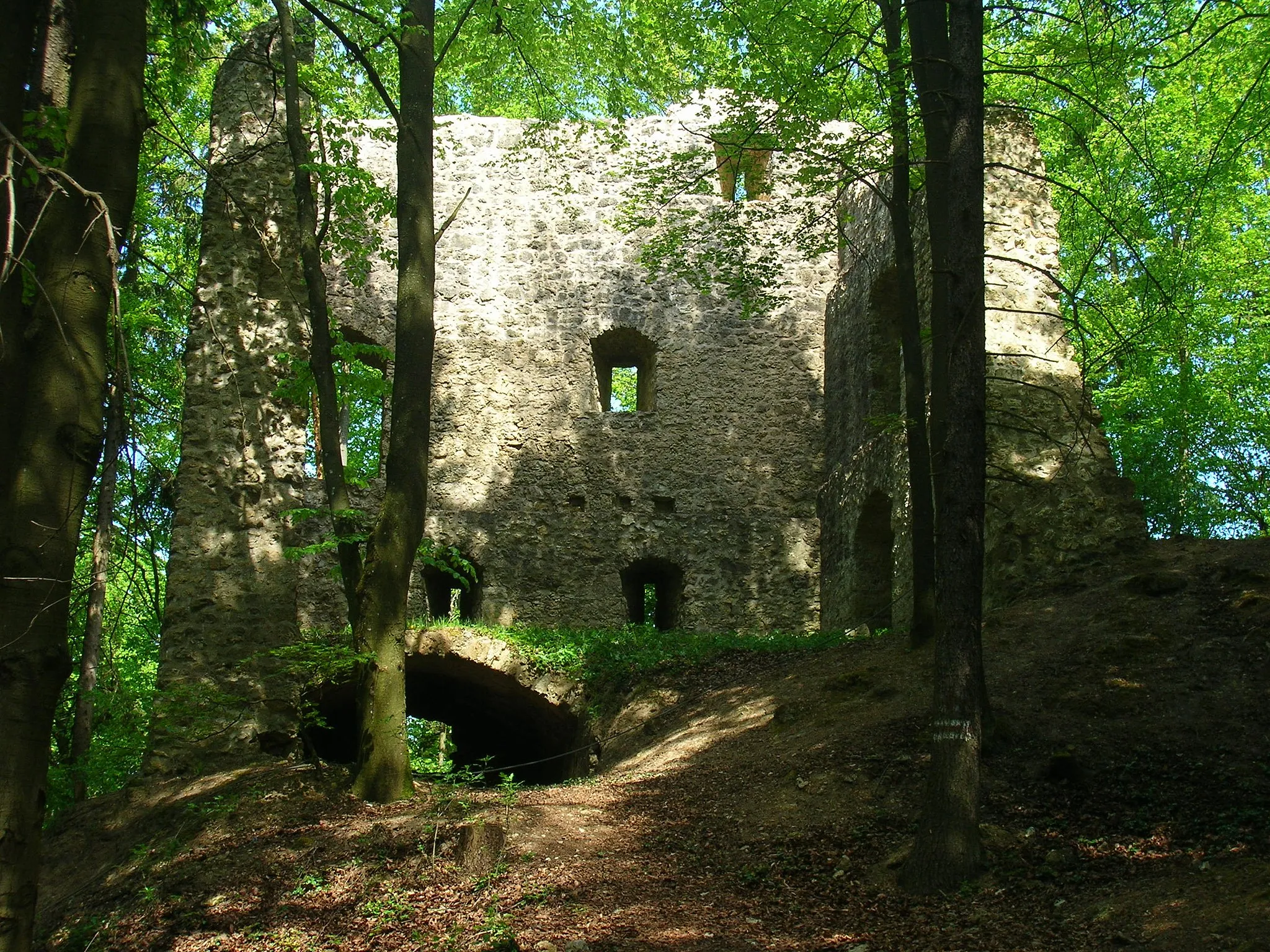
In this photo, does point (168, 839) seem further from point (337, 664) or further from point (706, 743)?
point (706, 743)

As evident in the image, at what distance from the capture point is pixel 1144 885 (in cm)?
469

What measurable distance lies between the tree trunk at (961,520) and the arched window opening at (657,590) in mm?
8625

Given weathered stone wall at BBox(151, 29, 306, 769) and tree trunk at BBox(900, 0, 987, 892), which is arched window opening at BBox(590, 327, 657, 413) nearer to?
weathered stone wall at BBox(151, 29, 306, 769)

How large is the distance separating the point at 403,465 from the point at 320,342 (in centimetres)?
131

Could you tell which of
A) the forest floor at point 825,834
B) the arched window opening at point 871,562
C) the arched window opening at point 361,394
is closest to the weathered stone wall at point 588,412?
the arched window opening at point 361,394

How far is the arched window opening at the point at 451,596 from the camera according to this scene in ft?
45.9

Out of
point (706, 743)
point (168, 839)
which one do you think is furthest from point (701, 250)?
point (168, 839)

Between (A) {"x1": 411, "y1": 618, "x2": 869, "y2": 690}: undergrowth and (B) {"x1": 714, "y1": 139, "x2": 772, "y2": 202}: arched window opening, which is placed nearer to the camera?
(A) {"x1": 411, "y1": 618, "x2": 869, "y2": 690}: undergrowth

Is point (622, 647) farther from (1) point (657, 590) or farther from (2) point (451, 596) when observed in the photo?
(2) point (451, 596)

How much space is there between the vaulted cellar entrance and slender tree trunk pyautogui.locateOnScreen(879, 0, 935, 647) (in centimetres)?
392

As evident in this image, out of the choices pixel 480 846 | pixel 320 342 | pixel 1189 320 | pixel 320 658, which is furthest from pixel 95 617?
pixel 1189 320

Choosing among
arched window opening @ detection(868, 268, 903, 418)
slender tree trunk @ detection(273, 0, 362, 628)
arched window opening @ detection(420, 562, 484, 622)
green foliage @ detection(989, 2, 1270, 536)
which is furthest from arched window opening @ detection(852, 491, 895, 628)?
slender tree trunk @ detection(273, 0, 362, 628)

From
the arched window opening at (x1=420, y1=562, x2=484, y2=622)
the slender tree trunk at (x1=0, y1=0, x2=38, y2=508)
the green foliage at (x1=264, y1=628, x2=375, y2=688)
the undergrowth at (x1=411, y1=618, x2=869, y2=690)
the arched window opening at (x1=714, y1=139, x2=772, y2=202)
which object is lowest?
the undergrowth at (x1=411, y1=618, x2=869, y2=690)

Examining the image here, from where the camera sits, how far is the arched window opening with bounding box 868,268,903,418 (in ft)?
42.3
